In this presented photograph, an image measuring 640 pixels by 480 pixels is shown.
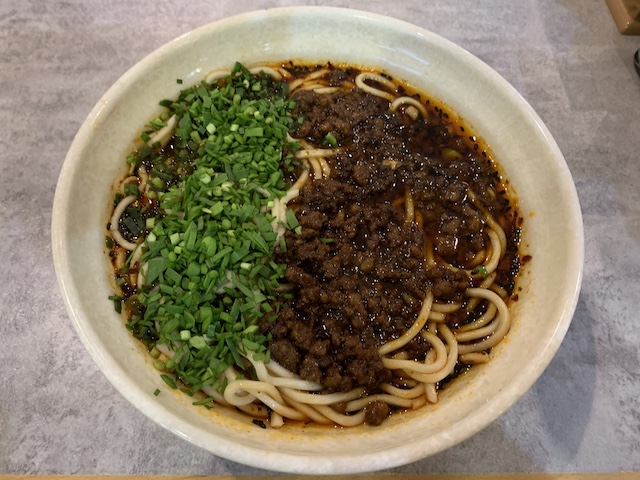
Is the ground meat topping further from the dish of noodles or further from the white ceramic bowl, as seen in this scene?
the white ceramic bowl

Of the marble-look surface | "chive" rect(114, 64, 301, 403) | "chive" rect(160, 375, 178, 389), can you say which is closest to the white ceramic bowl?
"chive" rect(160, 375, 178, 389)

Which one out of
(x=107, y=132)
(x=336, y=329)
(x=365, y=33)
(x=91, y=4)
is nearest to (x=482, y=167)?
(x=365, y=33)

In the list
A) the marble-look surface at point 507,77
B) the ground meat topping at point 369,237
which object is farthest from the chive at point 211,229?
the marble-look surface at point 507,77

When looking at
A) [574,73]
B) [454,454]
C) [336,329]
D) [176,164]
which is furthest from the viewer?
[574,73]

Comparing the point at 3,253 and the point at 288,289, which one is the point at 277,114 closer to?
the point at 288,289

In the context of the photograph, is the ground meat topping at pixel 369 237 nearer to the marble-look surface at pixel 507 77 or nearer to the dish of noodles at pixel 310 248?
the dish of noodles at pixel 310 248

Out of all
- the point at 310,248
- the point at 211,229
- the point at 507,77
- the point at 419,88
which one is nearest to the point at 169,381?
the point at 211,229
